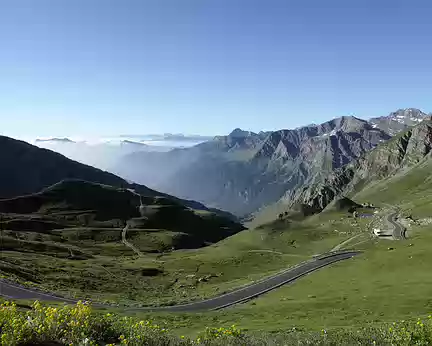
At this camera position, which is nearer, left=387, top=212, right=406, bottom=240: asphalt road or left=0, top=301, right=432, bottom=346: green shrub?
left=0, top=301, right=432, bottom=346: green shrub

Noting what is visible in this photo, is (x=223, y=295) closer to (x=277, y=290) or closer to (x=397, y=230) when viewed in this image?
(x=277, y=290)

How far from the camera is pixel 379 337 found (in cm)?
1761

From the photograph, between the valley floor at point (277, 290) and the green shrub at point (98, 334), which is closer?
the green shrub at point (98, 334)

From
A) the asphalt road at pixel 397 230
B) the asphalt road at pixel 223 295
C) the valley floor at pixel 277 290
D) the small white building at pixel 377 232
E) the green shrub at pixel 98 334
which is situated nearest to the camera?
the green shrub at pixel 98 334

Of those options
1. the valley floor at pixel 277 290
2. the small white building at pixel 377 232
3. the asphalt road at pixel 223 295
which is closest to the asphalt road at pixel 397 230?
the valley floor at pixel 277 290

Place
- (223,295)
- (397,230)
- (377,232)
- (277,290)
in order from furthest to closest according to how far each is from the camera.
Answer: (397,230) → (377,232) → (277,290) → (223,295)

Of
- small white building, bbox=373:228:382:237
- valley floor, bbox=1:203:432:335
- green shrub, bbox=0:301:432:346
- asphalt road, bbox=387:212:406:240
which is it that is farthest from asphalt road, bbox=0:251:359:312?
small white building, bbox=373:228:382:237

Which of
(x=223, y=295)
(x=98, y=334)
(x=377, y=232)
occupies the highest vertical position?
(x=98, y=334)

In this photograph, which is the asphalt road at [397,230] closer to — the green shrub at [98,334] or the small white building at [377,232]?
the small white building at [377,232]

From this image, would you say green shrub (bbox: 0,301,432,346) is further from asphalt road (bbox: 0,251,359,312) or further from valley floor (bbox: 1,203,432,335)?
asphalt road (bbox: 0,251,359,312)

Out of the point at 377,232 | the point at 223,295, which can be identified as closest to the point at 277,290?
the point at 223,295

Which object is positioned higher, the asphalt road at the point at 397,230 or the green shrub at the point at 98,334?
the green shrub at the point at 98,334

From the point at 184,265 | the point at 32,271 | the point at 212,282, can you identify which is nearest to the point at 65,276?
the point at 32,271

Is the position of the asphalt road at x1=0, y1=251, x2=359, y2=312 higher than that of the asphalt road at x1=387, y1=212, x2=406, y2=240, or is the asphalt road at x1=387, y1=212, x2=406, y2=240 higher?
the asphalt road at x1=0, y1=251, x2=359, y2=312
